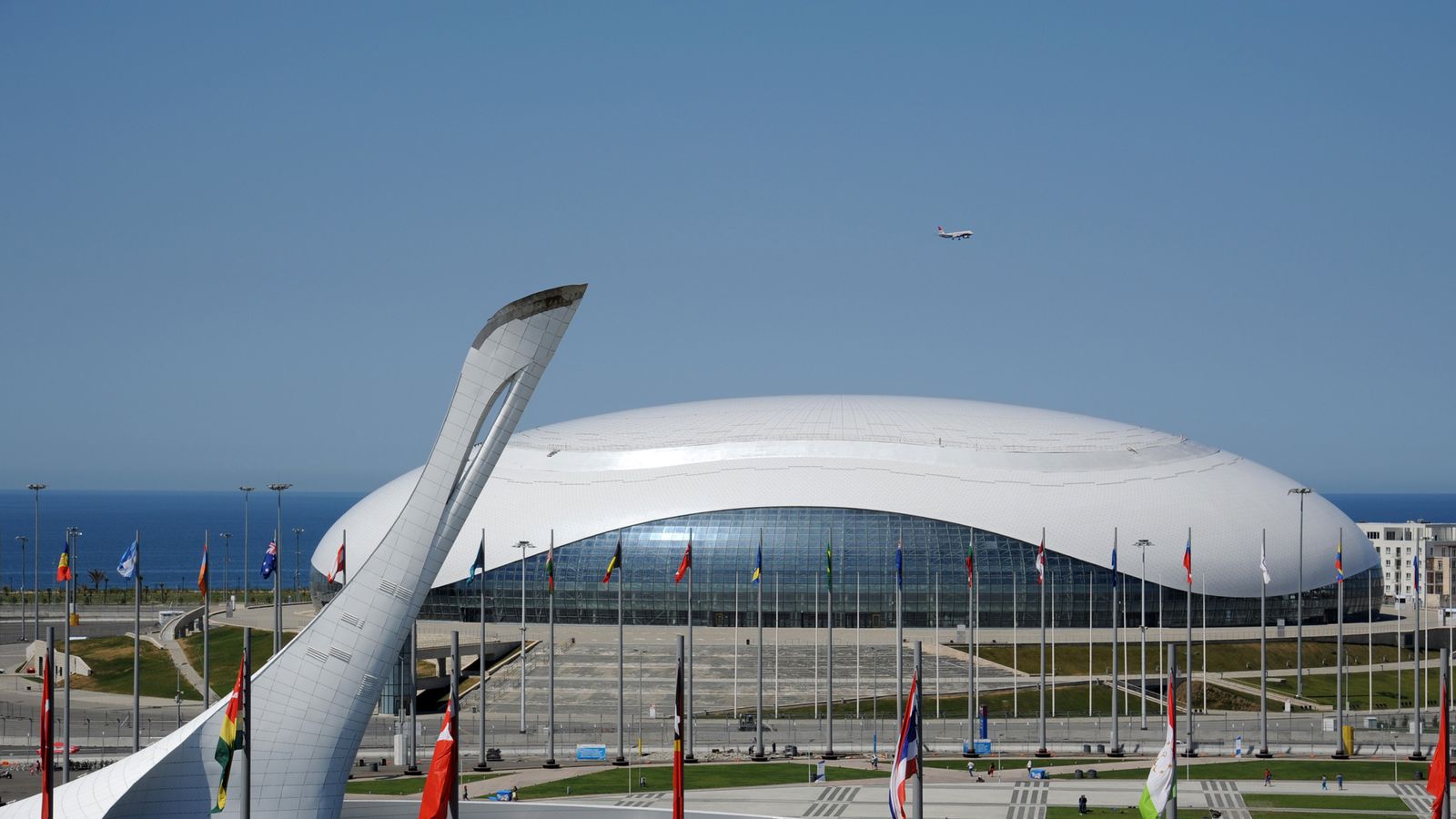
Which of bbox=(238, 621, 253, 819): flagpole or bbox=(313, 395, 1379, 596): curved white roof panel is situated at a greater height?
bbox=(313, 395, 1379, 596): curved white roof panel

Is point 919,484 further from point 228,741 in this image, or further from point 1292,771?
point 228,741

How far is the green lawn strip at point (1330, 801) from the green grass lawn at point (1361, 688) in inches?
1005

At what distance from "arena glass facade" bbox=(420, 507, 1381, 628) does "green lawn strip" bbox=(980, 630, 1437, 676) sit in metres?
5.07

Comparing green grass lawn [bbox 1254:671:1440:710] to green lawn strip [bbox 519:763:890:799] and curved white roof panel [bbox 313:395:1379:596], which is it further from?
green lawn strip [bbox 519:763:890:799]

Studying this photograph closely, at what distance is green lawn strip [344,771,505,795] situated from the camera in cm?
5625

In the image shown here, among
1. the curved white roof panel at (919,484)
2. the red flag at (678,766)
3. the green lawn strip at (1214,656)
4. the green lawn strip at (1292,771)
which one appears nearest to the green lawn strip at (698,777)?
the green lawn strip at (1292,771)

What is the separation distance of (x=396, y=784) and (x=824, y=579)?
1733 inches

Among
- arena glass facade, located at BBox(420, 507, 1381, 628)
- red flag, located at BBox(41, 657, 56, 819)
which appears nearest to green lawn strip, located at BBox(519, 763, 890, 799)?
red flag, located at BBox(41, 657, 56, 819)

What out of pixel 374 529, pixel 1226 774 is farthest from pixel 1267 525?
pixel 374 529

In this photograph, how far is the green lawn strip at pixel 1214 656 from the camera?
89.2 metres

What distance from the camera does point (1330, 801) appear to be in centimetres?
5628

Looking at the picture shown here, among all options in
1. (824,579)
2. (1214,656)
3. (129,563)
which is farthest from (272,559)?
(1214,656)

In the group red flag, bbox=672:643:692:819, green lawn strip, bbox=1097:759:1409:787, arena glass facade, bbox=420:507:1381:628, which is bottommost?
green lawn strip, bbox=1097:759:1409:787

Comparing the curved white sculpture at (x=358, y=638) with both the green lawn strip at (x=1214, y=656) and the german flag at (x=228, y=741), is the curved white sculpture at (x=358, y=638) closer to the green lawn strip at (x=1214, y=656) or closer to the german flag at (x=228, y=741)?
the german flag at (x=228, y=741)
